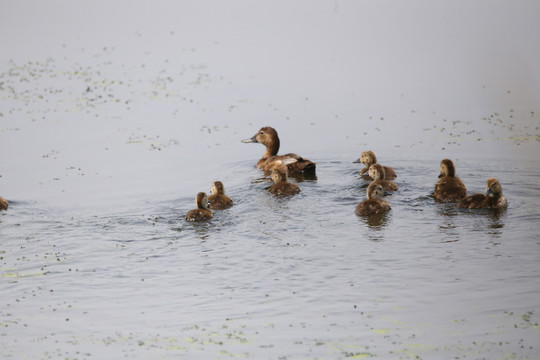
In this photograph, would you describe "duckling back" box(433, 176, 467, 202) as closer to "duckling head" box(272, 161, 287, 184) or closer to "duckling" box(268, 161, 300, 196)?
"duckling" box(268, 161, 300, 196)

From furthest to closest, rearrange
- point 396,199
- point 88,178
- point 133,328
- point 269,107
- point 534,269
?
point 269,107 → point 88,178 → point 396,199 → point 534,269 → point 133,328

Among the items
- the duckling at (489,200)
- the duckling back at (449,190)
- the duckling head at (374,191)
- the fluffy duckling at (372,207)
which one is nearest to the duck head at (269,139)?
the duckling head at (374,191)

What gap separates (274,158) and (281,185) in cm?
134

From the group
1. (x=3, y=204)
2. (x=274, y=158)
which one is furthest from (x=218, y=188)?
(x=3, y=204)

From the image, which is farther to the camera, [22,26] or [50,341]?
[22,26]

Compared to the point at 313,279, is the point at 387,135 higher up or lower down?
higher up

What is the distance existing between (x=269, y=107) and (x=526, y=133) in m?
4.62

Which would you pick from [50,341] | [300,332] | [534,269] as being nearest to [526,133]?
[534,269]

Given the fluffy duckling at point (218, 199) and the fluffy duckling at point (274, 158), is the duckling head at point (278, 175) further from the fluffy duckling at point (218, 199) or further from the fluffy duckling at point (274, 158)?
the fluffy duckling at point (218, 199)

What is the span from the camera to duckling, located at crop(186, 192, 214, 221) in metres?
9.89

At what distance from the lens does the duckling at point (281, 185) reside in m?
11.0

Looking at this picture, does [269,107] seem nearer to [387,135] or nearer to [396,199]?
[387,135]

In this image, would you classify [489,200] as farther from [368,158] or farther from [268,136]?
[268,136]

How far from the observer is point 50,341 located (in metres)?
6.45
